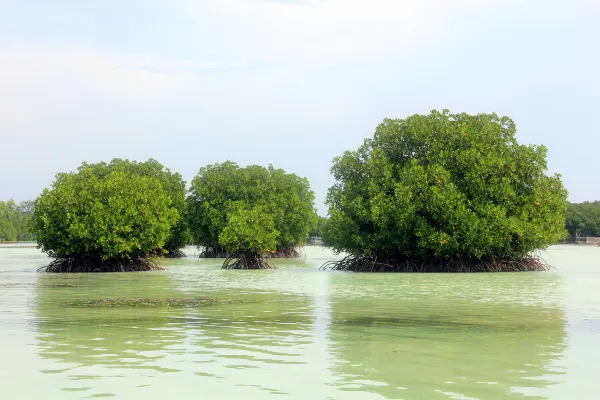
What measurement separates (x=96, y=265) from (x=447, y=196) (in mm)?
18264

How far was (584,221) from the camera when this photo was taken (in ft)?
393

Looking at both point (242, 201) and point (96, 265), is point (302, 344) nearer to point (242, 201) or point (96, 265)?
point (96, 265)

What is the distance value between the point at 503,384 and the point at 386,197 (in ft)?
97.2

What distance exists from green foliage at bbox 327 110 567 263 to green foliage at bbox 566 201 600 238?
84.5m

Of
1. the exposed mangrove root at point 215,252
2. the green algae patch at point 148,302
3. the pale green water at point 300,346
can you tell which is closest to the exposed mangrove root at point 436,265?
the pale green water at point 300,346

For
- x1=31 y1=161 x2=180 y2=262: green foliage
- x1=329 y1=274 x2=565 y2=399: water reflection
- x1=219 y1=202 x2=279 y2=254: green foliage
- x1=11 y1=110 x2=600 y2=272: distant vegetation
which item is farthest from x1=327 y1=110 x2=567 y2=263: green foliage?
x1=329 y1=274 x2=565 y2=399: water reflection

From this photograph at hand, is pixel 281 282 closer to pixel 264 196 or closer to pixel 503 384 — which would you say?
pixel 503 384

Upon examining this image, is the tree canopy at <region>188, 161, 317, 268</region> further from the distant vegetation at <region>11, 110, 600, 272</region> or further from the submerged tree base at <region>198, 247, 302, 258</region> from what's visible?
the distant vegetation at <region>11, 110, 600, 272</region>

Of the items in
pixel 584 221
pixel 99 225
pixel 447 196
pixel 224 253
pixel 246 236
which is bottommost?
pixel 224 253

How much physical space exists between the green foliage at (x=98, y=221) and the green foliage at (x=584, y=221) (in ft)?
310

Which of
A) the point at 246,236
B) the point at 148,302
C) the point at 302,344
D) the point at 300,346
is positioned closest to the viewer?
Answer: the point at 300,346

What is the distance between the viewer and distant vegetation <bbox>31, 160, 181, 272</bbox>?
37500mm

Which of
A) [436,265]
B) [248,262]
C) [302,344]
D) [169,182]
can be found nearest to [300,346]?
[302,344]

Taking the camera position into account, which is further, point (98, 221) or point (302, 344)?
point (98, 221)
